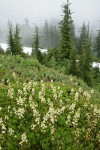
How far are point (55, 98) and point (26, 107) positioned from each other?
3.80 ft

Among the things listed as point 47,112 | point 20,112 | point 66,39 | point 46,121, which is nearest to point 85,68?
point 66,39

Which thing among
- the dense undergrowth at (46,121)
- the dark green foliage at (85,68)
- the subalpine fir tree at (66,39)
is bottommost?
the dense undergrowth at (46,121)

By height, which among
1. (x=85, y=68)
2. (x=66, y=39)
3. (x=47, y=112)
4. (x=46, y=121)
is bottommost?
(x=46, y=121)

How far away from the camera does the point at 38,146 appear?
991cm

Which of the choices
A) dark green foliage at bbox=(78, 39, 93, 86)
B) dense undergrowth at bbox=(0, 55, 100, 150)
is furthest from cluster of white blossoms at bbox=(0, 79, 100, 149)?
dark green foliage at bbox=(78, 39, 93, 86)

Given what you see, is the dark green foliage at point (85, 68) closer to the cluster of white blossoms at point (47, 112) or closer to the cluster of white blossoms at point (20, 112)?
the cluster of white blossoms at point (47, 112)

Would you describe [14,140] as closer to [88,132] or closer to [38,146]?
[38,146]

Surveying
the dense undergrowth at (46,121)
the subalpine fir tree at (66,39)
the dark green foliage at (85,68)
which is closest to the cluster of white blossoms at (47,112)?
the dense undergrowth at (46,121)

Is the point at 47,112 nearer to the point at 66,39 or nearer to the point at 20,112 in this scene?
the point at 20,112

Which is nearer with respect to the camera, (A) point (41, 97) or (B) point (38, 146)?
(B) point (38, 146)

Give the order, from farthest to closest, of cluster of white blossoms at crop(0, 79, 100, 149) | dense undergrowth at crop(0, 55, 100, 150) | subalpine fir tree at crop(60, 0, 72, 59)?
1. subalpine fir tree at crop(60, 0, 72, 59)
2. cluster of white blossoms at crop(0, 79, 100, 149)
3. dense undergrowth at crop(0, 55, 100, 150)

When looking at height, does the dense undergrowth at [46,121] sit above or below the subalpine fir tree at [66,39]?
below

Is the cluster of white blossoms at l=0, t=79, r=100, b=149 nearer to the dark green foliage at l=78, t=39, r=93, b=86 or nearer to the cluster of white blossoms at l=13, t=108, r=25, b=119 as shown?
the cluster of white blossoms at l=13, t=108, r=25, b=119

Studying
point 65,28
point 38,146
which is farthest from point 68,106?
point 65,28
